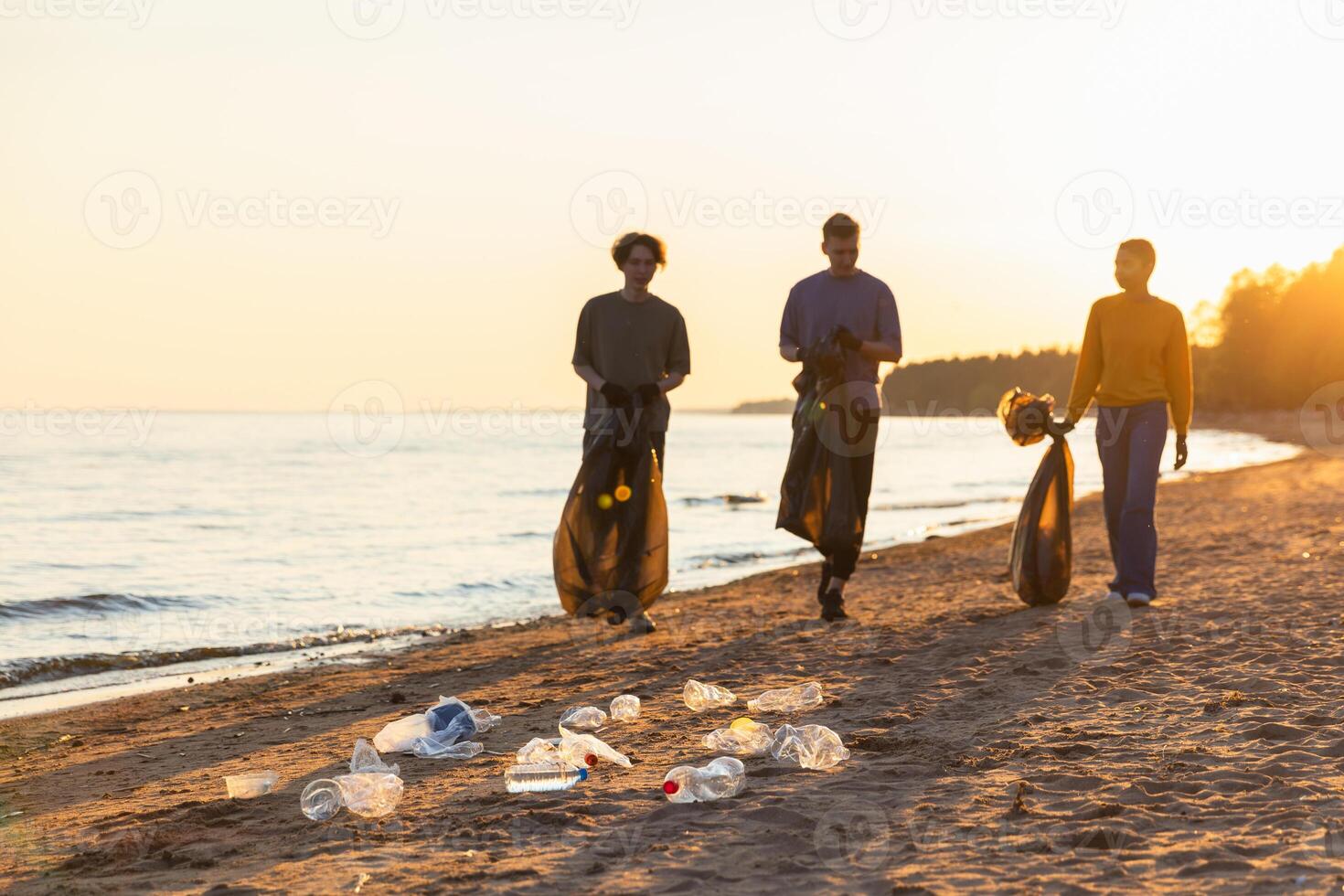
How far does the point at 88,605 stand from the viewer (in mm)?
9375

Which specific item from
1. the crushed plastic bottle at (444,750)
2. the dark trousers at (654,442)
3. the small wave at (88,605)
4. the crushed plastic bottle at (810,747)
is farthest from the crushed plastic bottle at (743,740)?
the small wave at (88,605)

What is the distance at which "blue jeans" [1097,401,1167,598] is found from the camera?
20.7 feet

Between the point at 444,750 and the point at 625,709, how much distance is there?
2.37 feet

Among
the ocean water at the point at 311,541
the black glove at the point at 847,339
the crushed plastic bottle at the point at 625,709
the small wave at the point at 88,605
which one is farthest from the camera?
the small wave at the point at 88,605

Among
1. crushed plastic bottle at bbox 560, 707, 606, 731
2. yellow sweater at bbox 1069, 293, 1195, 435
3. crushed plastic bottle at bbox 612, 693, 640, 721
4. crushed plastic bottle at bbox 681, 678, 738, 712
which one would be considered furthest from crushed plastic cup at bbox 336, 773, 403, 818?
yellow sweater at bbox 1069, 293, 1195, 435

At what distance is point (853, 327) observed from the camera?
6465mm

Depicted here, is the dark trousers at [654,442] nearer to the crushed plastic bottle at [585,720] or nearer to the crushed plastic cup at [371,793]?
the crushed plastic bottle at [585,720]

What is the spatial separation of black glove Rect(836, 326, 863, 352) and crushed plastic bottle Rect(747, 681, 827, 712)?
2472 mm

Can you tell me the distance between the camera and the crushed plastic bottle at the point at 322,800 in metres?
3.07

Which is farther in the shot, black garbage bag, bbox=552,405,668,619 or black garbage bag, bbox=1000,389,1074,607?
black garbage bag, bbox=1000,389,1074,607

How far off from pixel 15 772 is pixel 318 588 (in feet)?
21.0

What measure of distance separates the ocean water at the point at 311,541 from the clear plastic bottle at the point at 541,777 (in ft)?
11.4

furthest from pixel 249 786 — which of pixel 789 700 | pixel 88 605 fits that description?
pixel 88 605

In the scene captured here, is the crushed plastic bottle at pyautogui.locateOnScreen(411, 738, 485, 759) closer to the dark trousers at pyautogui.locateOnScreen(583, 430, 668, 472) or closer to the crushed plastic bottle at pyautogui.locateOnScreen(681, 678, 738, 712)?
the crushed plastic bottle at pyautogui.locateOnScreen(681, 678, 738, 712)
